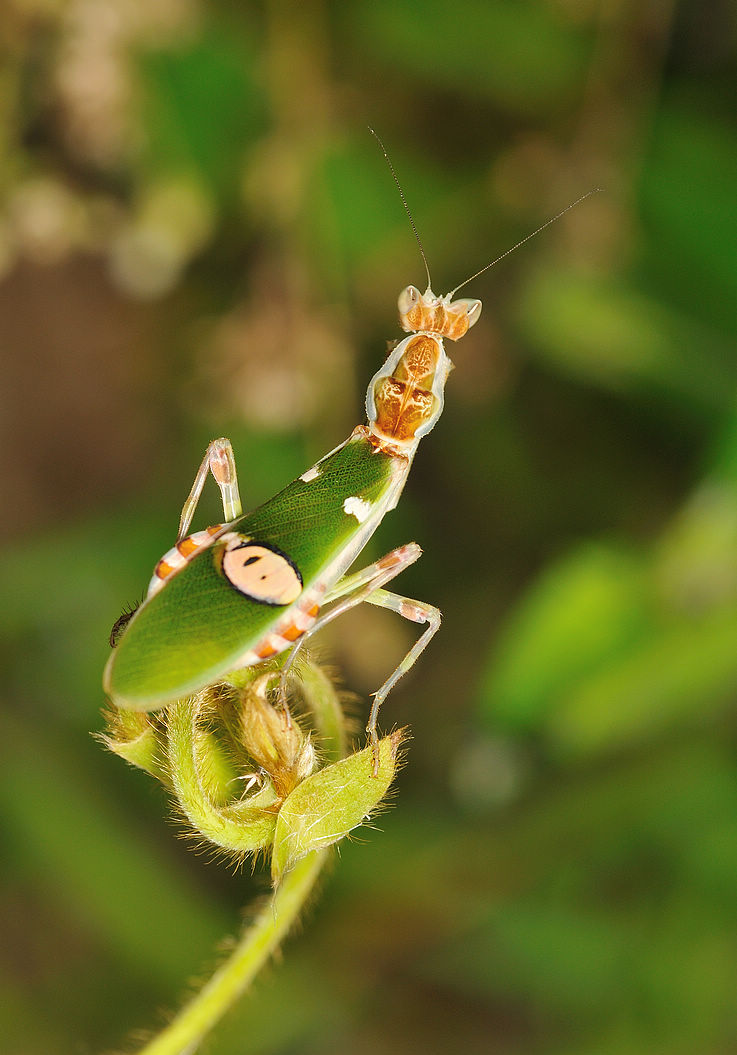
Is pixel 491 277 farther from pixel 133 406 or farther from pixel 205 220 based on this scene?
pixel 133 406

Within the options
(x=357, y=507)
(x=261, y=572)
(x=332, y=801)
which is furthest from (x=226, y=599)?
(x=332, y=801)

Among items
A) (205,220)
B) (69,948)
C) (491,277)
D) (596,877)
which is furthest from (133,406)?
(596,877)

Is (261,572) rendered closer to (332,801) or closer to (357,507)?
(357,507)

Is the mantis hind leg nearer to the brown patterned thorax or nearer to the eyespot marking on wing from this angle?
the eyespot marking on wing

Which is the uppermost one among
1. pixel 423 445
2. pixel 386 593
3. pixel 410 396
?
pixel 410 396

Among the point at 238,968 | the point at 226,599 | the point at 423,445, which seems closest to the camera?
the point at 238,968
